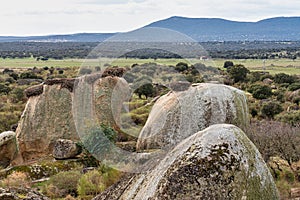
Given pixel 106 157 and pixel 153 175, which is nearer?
pixel 153 175

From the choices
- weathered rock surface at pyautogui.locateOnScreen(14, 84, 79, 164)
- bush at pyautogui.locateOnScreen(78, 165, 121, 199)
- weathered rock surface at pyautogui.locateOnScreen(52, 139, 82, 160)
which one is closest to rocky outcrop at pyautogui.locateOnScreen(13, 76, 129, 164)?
weathered rock surface at pyautogui.locateOnScreen(14, 84, 79, 164)

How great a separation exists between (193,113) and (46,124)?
8548 millimetres

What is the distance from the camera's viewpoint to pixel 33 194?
30.3ft

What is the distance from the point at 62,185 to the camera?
14.1 metres

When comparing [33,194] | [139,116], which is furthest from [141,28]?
[33,194]

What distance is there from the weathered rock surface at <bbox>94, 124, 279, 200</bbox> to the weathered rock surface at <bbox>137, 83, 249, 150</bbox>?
304 inches

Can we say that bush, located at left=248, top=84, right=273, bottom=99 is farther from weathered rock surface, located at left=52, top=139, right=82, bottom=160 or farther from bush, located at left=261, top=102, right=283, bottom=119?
weathered rock surface, located at left=52, top=139, right=82, bottom=160

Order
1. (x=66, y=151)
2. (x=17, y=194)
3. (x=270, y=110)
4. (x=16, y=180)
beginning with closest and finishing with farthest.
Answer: (x=17, y=194)
(x=16, y=180)
(x=66, y=151)
(x=270, y=110)

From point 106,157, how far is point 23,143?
6538mm

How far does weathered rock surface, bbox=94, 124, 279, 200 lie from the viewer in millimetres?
6090

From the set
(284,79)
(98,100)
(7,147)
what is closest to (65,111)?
(98,100)

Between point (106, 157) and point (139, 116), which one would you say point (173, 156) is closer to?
point (106, 157)

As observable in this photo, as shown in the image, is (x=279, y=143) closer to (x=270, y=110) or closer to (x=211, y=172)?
(x=211, y=172)

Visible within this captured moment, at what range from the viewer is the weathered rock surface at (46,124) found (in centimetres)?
2062
